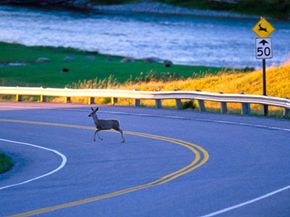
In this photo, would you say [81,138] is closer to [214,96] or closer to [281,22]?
[214,96]

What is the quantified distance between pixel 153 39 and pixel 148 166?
104461mm

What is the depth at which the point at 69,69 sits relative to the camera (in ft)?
201

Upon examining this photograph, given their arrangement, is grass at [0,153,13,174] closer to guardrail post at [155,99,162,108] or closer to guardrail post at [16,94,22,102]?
guardrail post at [155,99,162,108]

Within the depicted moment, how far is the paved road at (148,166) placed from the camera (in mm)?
15969

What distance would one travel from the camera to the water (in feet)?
311

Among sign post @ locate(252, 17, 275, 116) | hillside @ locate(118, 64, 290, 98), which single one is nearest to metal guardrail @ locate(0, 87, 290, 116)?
sign post @ locate(252, 17, 275, 116)

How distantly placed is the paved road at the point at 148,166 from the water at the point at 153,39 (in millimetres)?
47987

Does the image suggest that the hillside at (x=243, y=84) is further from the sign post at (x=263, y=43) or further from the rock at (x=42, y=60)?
the rock at (x=42, y=60)

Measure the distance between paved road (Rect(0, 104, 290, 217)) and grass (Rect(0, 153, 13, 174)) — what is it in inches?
6.9

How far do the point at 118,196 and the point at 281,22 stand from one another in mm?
178824

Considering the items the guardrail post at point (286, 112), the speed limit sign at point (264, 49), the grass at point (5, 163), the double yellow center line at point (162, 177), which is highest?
the speed limit sign at point (264, 49)

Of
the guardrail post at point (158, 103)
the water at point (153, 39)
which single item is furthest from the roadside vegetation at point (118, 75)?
the water at point (153, 39)

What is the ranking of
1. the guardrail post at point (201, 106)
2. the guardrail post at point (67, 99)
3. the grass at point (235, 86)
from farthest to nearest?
the guardrail post at point (67, 99)
the grass at point (235, 86)
the guardrail post at point (201, 106)

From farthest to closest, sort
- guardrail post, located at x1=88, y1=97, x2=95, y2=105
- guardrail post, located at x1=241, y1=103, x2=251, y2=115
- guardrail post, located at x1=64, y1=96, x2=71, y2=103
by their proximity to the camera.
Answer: guardrail post, located at x1=64, y1=96, x2=71, y2=103
guardrail post, located at x1=88, y1=97, x2=95, y2=105
guardrail post, located at x1=241, y1=103, x2=251, y2=115
